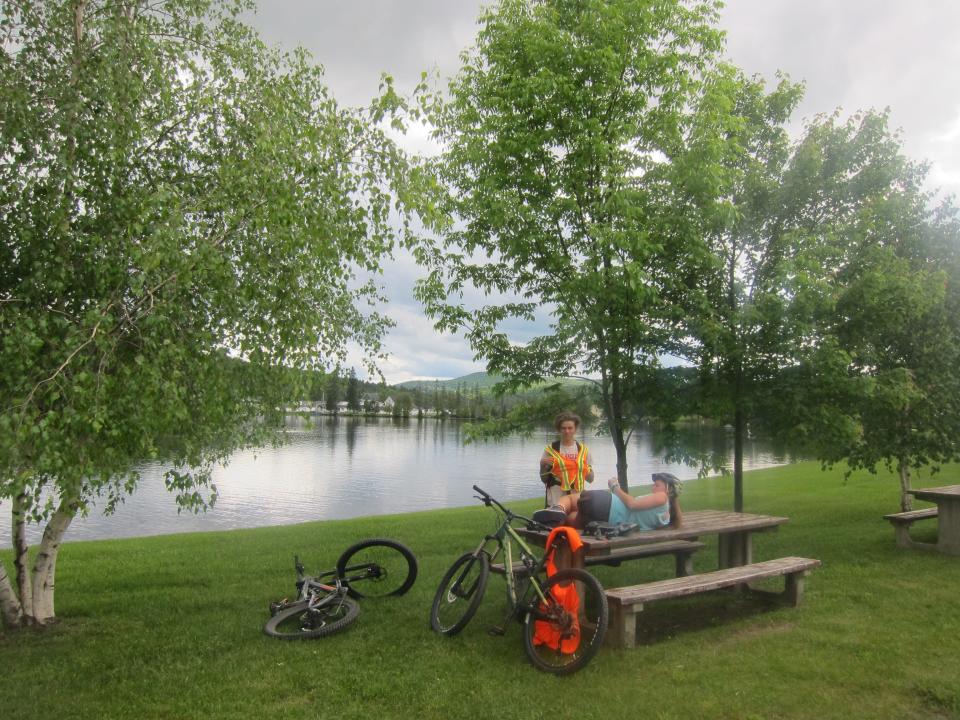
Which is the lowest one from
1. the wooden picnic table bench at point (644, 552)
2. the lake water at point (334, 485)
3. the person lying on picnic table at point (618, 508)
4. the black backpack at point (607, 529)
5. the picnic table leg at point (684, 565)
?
the lake water at point (334, 485)

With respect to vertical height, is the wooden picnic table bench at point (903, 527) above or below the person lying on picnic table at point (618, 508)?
below

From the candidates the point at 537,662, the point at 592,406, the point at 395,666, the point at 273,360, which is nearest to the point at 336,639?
the point at 395,666

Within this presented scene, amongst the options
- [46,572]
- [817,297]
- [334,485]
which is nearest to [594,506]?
[817,297]

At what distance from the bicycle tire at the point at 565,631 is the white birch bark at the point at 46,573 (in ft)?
15.0

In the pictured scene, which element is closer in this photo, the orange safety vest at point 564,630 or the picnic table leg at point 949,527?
the orange safety vest at point 564,630

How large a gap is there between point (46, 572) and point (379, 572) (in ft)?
11.0

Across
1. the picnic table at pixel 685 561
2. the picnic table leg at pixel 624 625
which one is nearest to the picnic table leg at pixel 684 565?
the picnic table at pixel 685 561

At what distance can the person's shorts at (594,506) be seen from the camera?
272 inches

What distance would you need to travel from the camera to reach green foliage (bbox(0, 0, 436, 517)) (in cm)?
480

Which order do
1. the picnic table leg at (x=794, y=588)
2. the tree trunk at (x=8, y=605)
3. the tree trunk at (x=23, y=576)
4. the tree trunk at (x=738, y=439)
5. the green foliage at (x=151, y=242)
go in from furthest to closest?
the tree trunk at (x=738, y=439) → the picnic table leg at (x=794, y=588) → the tree trunk at (x=23, y=576) → the tree trunk at (x=8, y=605) → the green foliage at (x=151, y=242)

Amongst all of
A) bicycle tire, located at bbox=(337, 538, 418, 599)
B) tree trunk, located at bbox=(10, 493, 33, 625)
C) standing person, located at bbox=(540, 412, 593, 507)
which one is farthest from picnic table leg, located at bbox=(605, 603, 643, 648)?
tree trunk, located at bbox=(10, 493, 33, 625)

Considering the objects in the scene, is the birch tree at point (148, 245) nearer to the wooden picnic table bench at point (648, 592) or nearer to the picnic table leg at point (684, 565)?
the wooden picnic table bench at point (648, 592)

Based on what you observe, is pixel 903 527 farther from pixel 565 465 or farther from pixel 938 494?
pixel 565 465

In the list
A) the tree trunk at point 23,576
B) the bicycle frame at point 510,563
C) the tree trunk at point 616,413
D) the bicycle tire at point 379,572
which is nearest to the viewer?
the bicycle frame at point 510,563
